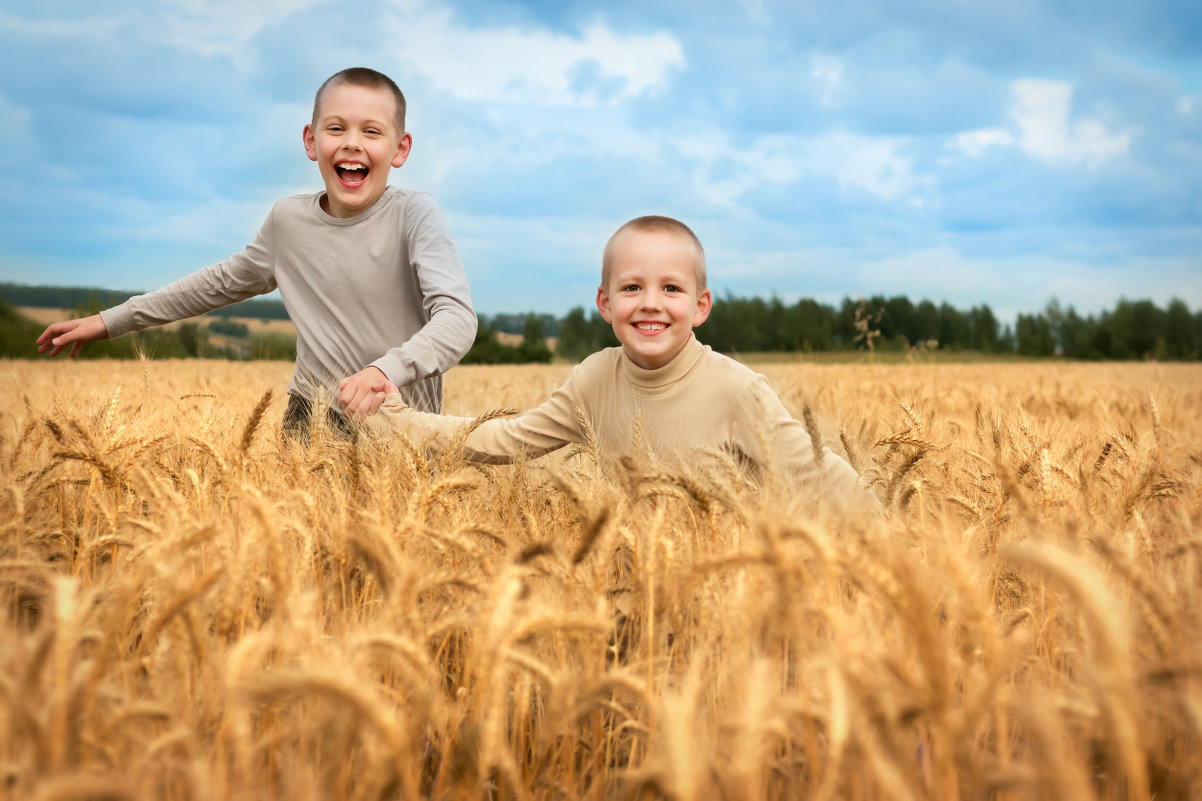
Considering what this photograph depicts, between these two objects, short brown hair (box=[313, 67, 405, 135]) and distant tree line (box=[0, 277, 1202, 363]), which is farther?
distant tree line (box=[0, 277, 1202, 363])

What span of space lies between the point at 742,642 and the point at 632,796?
0.86 feet

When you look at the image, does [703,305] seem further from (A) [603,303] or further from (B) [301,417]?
(B) [301,417]


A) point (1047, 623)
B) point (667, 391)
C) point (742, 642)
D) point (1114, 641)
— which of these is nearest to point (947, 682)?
point (1114, 641)

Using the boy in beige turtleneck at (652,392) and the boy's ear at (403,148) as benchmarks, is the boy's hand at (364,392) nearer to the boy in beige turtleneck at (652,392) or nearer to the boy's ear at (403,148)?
the boy in beige turtleneck at (652,392)

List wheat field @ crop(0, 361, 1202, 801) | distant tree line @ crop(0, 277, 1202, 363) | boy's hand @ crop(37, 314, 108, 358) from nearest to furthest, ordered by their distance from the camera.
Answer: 1. wheat field @ crop(0, 361, 1202, 801)
2. boy's hand @ crop(37, 314, 108, 358)
3. distant tree line @ crop(0, 277, 1202, 363)

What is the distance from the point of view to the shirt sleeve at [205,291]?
324cm

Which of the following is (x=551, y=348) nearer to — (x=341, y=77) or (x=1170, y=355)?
(x=341, y=77)

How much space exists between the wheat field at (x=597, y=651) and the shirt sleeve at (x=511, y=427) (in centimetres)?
52

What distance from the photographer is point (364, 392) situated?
2.47 metres

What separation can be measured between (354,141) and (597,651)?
2.52 meters

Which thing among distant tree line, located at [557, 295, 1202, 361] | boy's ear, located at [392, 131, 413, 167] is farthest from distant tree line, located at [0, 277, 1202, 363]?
boy's ear, located at [392, 131, 413, 167]

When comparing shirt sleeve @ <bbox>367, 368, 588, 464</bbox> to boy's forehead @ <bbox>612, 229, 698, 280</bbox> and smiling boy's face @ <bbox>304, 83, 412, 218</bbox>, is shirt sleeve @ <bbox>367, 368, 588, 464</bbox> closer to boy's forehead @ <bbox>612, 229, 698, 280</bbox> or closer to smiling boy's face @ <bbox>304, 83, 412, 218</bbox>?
boy's forehead @ <bbox>612, 229, 698, 280</bbox>

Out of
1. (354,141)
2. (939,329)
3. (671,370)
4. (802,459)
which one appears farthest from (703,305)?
(939,329)

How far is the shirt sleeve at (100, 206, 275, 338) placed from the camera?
10.6ft
